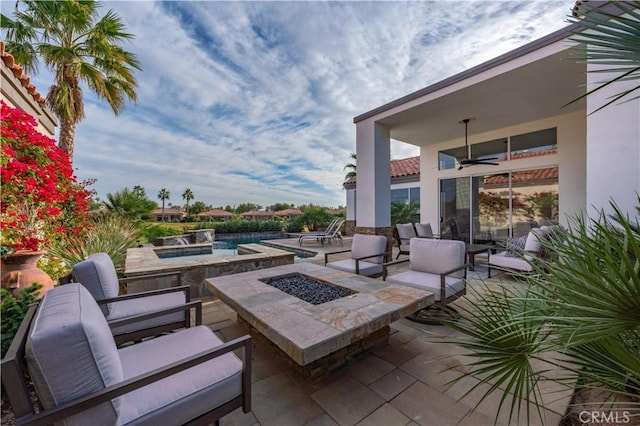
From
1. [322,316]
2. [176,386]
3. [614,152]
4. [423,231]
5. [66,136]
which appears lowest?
[176,386]

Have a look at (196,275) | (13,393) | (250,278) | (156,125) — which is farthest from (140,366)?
(156,125)

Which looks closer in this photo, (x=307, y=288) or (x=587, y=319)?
(x=587, y=319)

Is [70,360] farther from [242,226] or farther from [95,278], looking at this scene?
[242,226]

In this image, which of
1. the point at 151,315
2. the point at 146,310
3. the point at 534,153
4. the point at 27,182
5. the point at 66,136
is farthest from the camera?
the point at 66,136

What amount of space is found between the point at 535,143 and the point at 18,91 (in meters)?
11.3

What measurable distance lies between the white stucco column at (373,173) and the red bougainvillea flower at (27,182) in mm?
6169

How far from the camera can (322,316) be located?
6.89ft

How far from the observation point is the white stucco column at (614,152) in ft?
10.3

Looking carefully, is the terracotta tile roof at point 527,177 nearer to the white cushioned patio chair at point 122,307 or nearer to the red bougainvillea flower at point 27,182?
the white cushioned patio chair at point 122,307

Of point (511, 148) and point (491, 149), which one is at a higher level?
point (491, 149)

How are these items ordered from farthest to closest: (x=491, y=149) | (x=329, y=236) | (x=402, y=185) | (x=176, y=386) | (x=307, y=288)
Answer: (x=402, y=185), (x=329, y=236), (x=491, y=149), (x=307, y=288), (x=176, y=386)

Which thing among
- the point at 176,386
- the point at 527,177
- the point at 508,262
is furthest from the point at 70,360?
the point at 527,177

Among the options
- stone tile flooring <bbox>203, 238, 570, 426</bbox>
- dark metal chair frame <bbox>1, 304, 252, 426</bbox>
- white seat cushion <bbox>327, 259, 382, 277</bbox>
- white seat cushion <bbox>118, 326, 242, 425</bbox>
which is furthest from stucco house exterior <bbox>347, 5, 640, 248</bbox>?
dark metal chair frame <bbox>1, 304, 252, 426</bbox>

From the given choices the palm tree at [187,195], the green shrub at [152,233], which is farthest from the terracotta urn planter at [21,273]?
the palm tree at [187,195]
